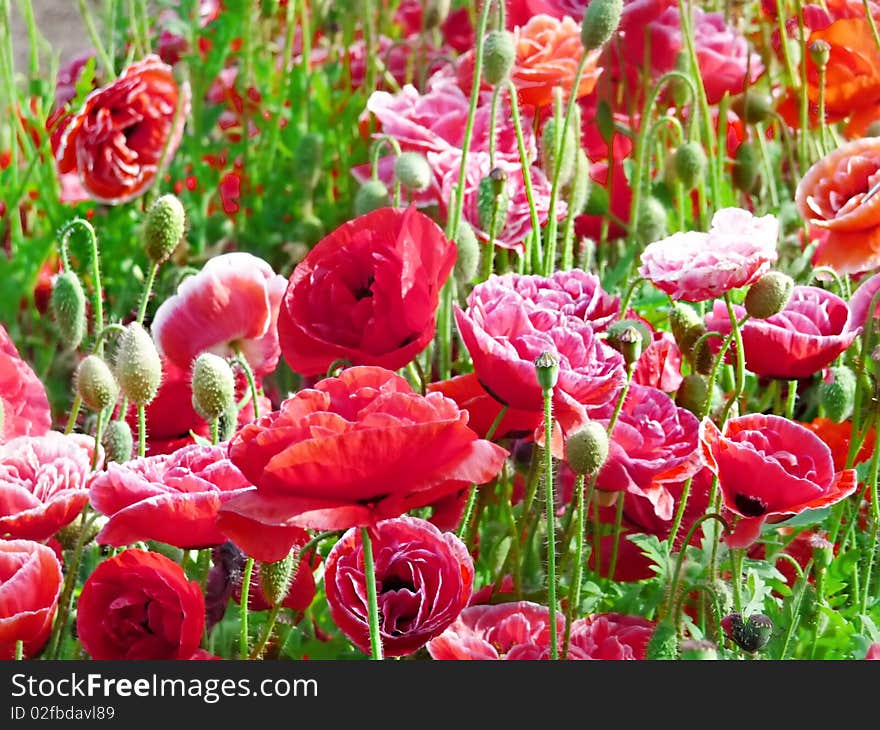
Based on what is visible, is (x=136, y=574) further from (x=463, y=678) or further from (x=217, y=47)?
(x=217, y=47)

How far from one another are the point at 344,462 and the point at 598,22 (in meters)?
0.54

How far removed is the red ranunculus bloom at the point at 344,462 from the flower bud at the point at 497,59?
431 mm

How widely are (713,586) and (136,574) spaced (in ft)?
1.13

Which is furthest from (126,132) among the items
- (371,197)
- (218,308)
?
(218,308)

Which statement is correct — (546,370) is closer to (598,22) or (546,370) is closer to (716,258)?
(716,258)

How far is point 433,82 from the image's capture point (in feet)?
4.93

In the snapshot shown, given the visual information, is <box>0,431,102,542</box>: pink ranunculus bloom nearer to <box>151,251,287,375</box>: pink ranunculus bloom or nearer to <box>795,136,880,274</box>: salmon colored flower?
<box>151,251,287,375</box>: pink ranunculus bloom

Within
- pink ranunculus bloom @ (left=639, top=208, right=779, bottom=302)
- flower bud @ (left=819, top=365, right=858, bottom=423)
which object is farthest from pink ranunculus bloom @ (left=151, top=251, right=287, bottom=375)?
flower bud @ (left=819, top=365, right=858, bottom=423)

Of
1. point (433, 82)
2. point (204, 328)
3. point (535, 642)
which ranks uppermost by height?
point (433, 82)

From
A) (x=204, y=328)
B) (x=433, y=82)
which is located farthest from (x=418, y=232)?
(x=433, y=82)

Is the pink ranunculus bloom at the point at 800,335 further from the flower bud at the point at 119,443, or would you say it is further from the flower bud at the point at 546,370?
the flower bud at the point at 119,443

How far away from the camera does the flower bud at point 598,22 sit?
1.11 meters

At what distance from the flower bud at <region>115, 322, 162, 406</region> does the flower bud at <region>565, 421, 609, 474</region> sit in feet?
0.98

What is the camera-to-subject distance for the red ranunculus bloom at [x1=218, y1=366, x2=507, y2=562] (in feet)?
2.32
